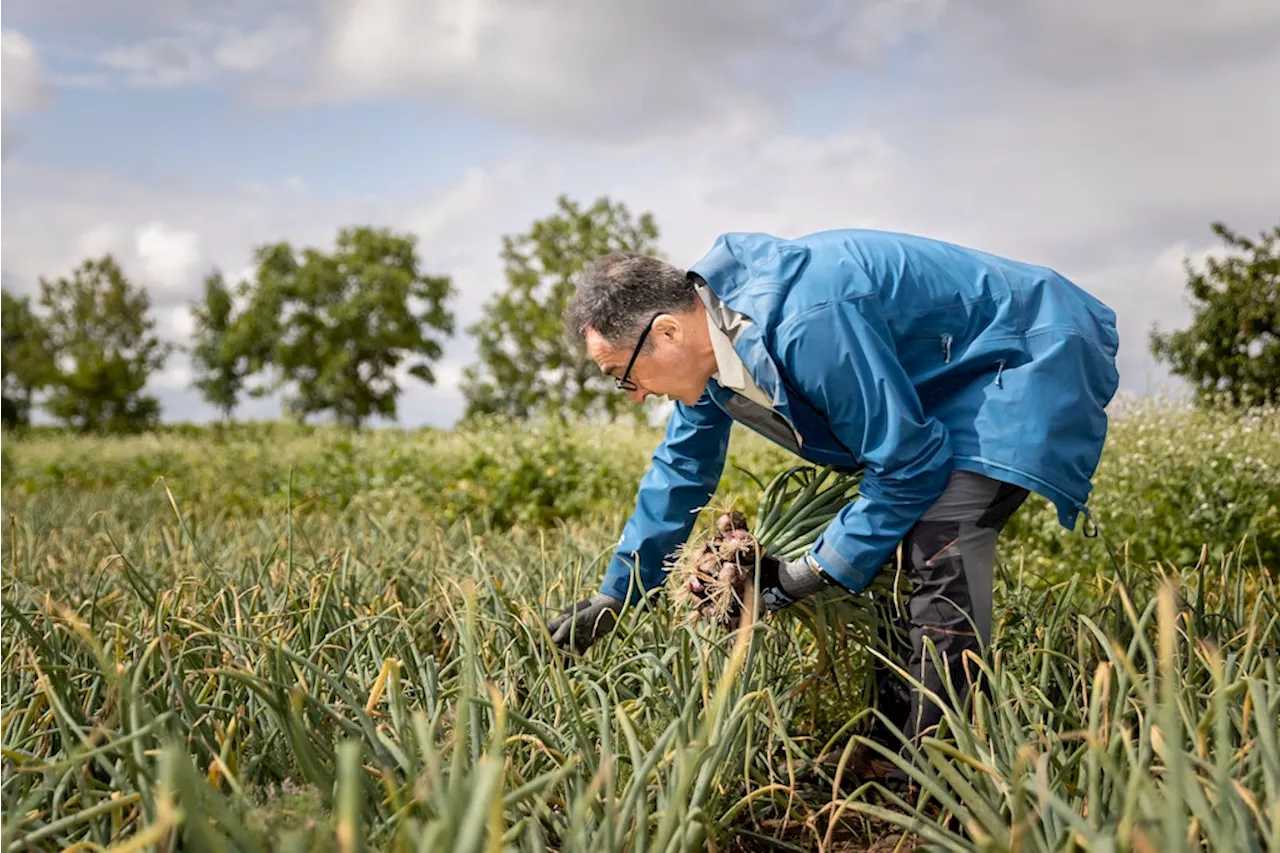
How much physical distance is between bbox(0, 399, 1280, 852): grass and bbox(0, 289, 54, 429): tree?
3372 cm

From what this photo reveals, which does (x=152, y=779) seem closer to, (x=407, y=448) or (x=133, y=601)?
(x=133, y=601)

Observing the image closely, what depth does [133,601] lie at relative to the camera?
3.21 meters

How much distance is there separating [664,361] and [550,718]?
80 centimetres

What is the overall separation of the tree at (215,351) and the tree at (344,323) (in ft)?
13.0

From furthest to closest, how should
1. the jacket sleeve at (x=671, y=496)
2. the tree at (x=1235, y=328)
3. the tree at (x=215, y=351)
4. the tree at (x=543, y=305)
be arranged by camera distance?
the tree at (x=215, y=351)
the tree at (x=543, y=305)
the tree at (x=1235, y=328)
the jacket sleeve at (x=671, y=496)

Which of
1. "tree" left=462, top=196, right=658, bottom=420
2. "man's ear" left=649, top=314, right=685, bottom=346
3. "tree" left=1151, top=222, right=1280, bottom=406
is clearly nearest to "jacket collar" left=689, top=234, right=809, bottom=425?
"man's ear" left=649, top=314, right=685, bottom=346

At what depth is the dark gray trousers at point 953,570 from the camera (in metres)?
2.34

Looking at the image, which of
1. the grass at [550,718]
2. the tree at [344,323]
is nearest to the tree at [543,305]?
the tree at [344,323]

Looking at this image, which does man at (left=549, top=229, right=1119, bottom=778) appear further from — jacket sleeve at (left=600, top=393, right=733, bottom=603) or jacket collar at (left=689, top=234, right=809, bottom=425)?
jacket sleeve at (left=600, top=393, right=733, bottom=603)

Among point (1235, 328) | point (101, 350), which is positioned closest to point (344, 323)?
point (101, 350)

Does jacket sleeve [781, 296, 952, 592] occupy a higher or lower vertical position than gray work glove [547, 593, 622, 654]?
higher

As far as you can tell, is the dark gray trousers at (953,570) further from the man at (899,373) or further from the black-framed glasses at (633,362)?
the black-framed glasses at (633,362)

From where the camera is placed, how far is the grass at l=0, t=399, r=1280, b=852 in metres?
1.29

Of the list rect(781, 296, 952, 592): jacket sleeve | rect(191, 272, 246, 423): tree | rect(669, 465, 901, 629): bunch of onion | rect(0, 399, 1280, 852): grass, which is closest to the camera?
rect(0, 399, 1280, 852): grass
